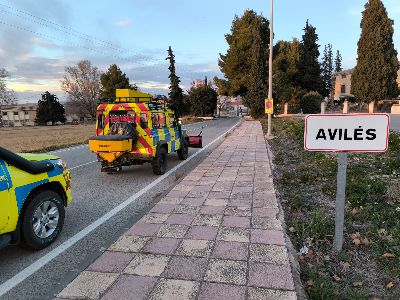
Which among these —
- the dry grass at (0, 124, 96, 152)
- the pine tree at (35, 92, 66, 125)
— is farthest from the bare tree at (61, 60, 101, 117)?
the dry grass at (0, 124, 96, 152)

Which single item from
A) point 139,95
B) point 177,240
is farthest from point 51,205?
point 139,95

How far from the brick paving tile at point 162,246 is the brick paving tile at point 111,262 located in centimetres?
25

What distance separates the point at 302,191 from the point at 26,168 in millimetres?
4947

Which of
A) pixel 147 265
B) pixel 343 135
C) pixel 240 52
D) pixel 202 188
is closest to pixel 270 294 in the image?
pixel 147 265

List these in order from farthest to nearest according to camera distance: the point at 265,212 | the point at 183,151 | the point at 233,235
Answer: the point at 183,151, the point at 265,212, the point at 233,235

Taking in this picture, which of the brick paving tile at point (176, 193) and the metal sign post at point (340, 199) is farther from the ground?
the metal sign post at point (340, 199)

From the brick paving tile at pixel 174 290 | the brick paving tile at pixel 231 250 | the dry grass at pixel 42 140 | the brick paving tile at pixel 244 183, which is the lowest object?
the dry grass at pixel 42 140

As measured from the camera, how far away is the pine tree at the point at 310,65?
5812 centimetres

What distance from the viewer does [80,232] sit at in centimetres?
476

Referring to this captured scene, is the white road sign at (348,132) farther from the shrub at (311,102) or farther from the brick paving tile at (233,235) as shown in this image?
the shrub at (311,102)

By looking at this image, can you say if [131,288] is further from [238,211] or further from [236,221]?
[238,211]

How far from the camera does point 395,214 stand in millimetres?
4898

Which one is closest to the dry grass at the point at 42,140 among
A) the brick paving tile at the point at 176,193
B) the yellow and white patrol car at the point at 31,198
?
the brick paving tile at the point at 176,193

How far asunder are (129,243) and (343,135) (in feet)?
9.50
